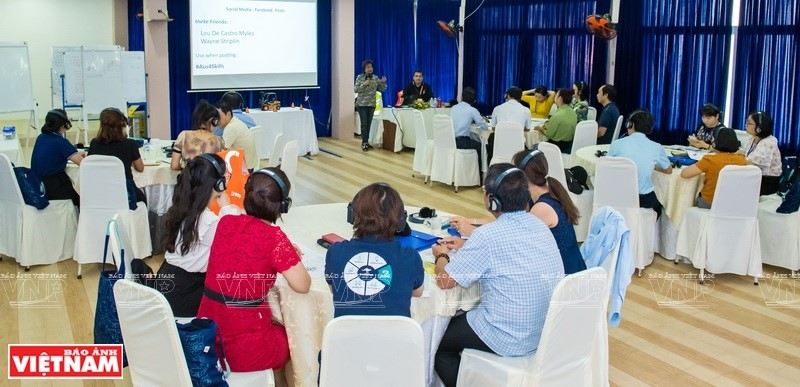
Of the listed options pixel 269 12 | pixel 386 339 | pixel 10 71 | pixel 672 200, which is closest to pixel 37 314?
pixel 386 339

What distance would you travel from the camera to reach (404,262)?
8.75 ft

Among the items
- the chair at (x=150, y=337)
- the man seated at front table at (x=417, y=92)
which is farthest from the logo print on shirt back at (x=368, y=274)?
the man seated at front table at (x=417, y=92)

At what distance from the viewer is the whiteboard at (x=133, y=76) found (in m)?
10.1

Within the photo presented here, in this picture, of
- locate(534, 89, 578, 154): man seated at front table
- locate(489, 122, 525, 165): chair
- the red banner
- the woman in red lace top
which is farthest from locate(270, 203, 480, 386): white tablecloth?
locate(534, 89, 578, 154): man seated at front table

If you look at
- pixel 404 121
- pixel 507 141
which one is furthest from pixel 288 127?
pixel 507 141

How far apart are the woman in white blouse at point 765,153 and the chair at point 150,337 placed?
4.89 meters

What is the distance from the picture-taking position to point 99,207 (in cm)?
518

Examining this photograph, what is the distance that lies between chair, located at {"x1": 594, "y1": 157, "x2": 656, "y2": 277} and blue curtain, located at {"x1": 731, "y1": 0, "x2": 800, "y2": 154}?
368 centimetres

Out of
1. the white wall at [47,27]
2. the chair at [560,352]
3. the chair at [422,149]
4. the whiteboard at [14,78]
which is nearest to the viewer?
the chair at [560,352]

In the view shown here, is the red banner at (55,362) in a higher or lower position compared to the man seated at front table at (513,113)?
lower

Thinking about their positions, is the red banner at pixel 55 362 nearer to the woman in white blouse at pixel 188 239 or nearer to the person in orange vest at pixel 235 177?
the woman in white blouse at pixel 188 239

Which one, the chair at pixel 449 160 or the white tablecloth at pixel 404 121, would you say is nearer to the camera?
the chair at pixel 449 160

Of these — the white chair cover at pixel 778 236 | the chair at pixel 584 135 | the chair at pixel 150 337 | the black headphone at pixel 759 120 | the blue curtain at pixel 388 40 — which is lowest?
the white chair cover at pixel 778 236

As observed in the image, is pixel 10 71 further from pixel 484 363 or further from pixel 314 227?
pixel 484 363
